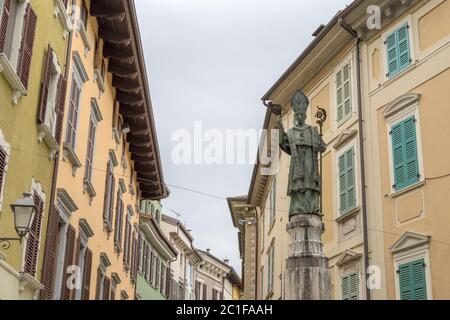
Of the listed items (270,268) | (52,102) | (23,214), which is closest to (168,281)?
(270,268)

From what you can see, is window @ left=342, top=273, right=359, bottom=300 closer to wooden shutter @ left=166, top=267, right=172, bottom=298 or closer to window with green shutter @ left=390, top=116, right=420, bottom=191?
window with green shutter @ left=390, top=116, right=420, bottom=191

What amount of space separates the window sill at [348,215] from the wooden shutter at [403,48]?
3.37m

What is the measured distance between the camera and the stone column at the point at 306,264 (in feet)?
33.3

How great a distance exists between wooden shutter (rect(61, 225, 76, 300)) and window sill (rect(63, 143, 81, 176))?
1233mm

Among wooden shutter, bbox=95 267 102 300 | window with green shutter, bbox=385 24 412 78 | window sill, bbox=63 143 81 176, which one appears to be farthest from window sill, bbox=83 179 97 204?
window with green shutter, bbox=385 24 412 78

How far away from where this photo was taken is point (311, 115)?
67.7ft

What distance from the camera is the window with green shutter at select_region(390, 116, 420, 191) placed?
14898mm

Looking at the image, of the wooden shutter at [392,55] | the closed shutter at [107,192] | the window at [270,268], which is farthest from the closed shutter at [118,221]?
the wooden shutter at [392,55]

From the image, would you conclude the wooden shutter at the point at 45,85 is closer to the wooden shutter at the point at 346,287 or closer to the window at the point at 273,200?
the wooden shutter at the point at 346,287

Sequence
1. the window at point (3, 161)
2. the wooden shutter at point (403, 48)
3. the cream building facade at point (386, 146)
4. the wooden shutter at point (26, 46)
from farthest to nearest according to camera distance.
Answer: the wooden shutter at point (403, 48)
the cream building facade at point (386, 146)
the wooden shutter at point (26, 46)
the window at point (3, 161)

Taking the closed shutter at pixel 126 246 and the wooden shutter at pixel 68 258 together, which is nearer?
the wooden shutter at pixel 68 258
